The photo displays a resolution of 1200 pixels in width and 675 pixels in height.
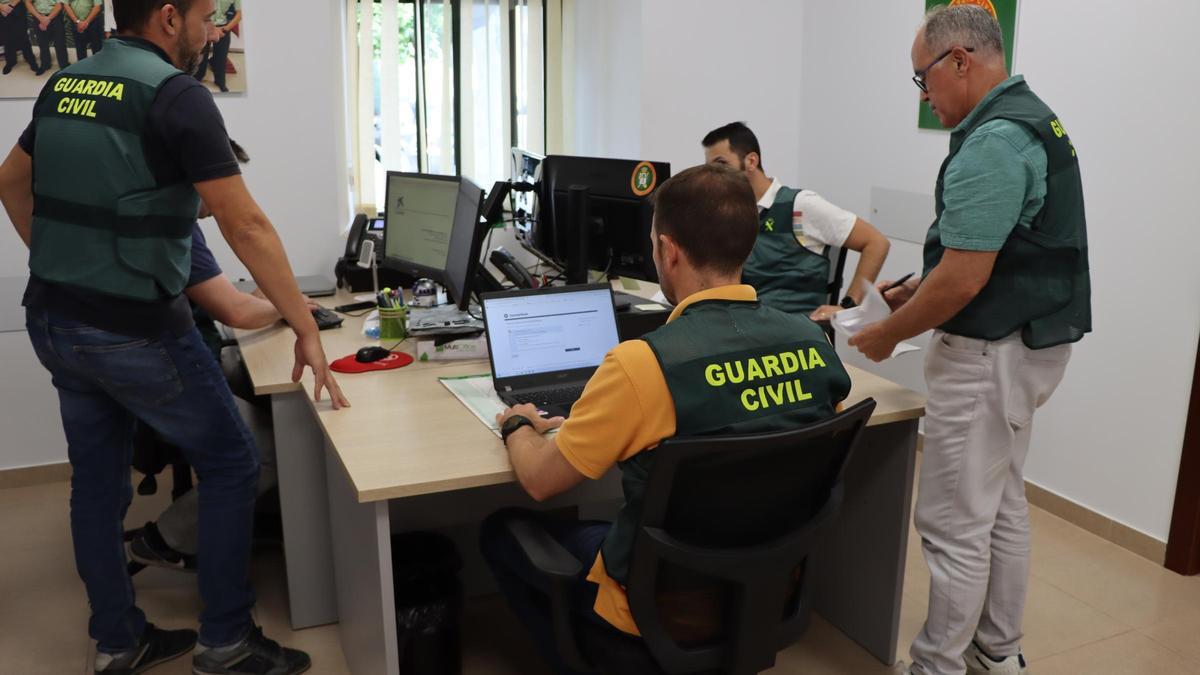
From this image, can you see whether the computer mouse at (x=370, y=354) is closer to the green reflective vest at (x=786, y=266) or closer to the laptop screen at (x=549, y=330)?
the laptop screen at (x=549, y=330)

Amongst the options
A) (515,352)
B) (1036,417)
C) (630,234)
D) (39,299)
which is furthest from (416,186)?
Answer: (1036,417)

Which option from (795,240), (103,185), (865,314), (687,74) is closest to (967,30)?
(865,314)

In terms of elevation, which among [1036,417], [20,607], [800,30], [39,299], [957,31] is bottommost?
[20,607]

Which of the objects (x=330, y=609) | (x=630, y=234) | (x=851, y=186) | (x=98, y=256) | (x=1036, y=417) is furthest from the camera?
(x=851, y=186)

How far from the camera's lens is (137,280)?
2.11 meters

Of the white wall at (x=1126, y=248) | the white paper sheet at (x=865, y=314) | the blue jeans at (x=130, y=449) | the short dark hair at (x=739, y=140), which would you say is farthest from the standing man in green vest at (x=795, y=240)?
the blue jeans at (x=130, y=449)

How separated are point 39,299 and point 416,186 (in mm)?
1379

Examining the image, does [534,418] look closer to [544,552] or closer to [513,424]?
[513,424]

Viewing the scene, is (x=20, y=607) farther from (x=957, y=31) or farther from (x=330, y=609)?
(x=957, y=31)

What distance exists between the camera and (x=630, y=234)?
3152mm

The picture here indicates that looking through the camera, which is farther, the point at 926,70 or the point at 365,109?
the point at 365,109

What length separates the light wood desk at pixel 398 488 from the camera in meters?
1.99

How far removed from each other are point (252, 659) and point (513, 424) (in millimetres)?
1069

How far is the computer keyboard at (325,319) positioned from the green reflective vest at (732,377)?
65.7 inches
